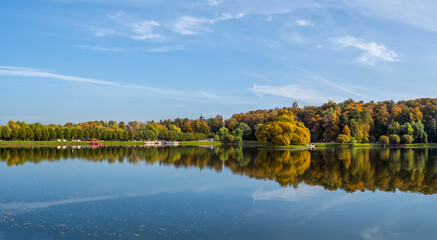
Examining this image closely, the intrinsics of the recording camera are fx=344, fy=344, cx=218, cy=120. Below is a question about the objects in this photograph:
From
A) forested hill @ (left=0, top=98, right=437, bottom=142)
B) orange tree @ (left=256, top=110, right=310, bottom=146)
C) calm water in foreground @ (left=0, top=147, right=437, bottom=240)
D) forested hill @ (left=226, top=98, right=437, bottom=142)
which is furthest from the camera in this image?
forested hill @ (left=226, top=98, right=437, bottom=142)

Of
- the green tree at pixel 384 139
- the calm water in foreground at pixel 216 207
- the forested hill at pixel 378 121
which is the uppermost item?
the forested hill at pixel 378 121

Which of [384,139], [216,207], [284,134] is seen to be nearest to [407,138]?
[384,139]

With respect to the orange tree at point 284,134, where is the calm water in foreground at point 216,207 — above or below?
below

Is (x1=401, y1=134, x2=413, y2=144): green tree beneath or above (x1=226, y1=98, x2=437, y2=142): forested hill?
beneath

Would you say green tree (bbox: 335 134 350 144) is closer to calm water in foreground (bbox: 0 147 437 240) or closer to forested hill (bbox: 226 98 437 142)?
forested hill (bbox: 226 98 437 142)

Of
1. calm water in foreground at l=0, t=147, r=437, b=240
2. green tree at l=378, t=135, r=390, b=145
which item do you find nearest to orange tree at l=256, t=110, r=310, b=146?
green tree at l=378, t=135, r=390, b=145

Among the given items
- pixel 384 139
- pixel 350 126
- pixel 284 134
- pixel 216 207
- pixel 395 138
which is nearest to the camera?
pixel 216 207

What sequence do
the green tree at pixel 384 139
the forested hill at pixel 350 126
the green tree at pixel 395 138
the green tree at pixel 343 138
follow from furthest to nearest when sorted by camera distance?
the green tree at pixel 384 139, the green tree at pixel 395 138, the forested hill at pixel 350 126, the green tree at pixel 343 138

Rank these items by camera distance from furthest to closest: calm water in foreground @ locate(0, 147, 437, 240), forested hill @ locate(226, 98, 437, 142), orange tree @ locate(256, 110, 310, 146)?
forested hill @ locate(226, 98, 437, 142)
orange tree @ locate(256, 110, 310, 146)
calm water in foreground @ locate(0, 147, 437, 240)

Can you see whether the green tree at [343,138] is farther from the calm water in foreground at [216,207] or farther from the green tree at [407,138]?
the calm water in foreground at [216,207]

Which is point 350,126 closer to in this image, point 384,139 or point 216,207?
point 384,139

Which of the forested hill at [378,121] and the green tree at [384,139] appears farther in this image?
the forested hill at [378,121]

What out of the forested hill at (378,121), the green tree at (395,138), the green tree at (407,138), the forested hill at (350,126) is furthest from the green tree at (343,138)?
the green tree at (407,138)

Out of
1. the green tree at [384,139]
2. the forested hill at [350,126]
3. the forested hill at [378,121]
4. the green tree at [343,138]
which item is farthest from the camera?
the forested hill at [378,121]
